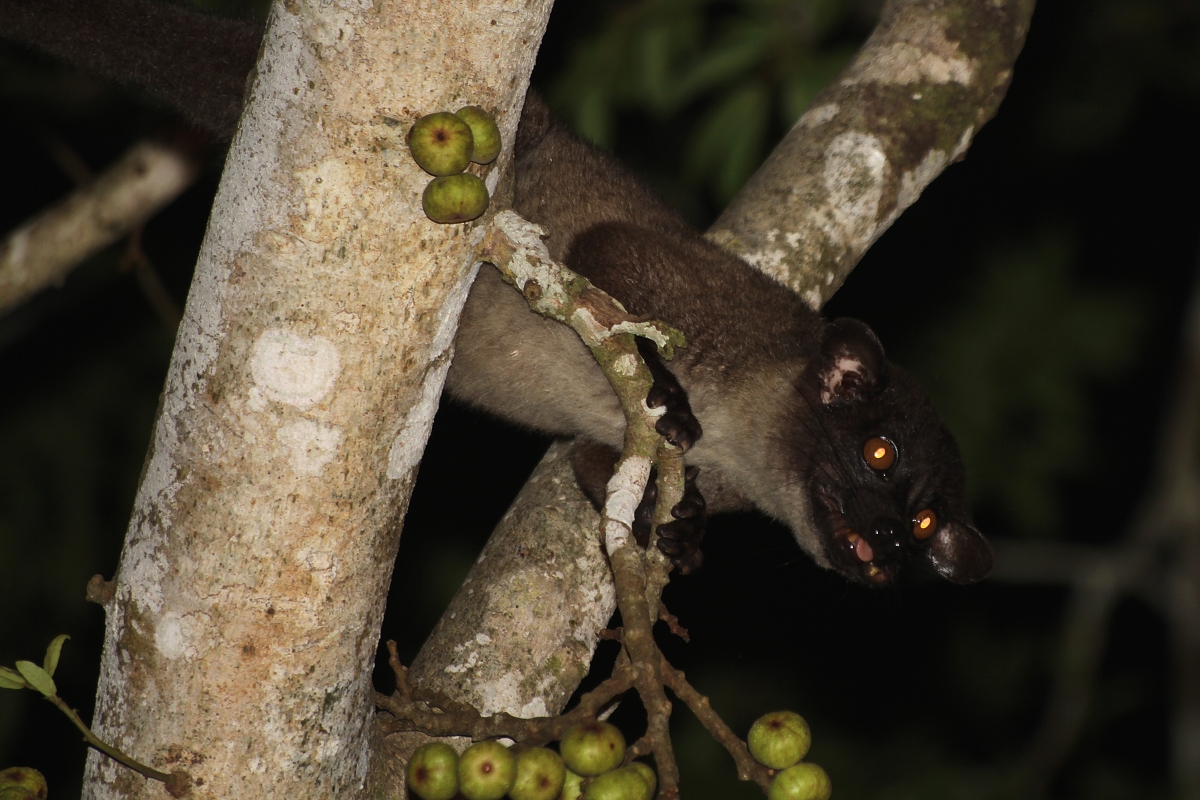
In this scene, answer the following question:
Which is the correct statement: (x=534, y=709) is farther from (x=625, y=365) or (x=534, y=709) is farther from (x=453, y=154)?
(x=453, y=154)

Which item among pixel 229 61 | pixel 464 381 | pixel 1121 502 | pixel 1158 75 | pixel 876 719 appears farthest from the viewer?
pixel 1121 502

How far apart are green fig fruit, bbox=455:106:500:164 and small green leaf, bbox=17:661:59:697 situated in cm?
140

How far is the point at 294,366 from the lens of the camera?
2549 millimetres

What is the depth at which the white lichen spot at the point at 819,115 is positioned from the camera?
4.57m

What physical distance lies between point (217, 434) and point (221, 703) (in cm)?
62

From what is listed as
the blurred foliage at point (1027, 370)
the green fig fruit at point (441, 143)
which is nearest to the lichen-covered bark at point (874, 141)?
the green fig fruit at point (441, 143)

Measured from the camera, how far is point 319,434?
259 cm

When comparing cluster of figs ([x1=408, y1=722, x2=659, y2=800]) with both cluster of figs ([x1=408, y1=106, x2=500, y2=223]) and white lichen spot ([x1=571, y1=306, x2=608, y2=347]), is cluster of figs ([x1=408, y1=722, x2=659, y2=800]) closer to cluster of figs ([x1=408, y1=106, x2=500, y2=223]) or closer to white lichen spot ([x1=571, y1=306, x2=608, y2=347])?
white lichen spot ([x1=571, y1=306, x2=608, y2=347])

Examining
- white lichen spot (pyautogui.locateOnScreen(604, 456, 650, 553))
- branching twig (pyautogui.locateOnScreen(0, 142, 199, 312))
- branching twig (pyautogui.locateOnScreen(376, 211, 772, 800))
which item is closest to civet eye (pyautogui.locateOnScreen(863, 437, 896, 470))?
branching twig (pyautogui.locateOnScreen(376, 211, 772, 800))

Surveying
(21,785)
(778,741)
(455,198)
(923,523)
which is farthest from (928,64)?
(21,785)

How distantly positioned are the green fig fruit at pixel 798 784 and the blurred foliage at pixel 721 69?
10.1 feet

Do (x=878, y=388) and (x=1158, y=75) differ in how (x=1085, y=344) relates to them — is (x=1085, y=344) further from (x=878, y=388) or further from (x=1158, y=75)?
(x=878, y=388)

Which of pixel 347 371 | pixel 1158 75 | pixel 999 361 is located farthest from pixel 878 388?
pixel 1158 75

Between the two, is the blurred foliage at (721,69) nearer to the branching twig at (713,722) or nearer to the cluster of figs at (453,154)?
the cluster of figs at (453,154)
